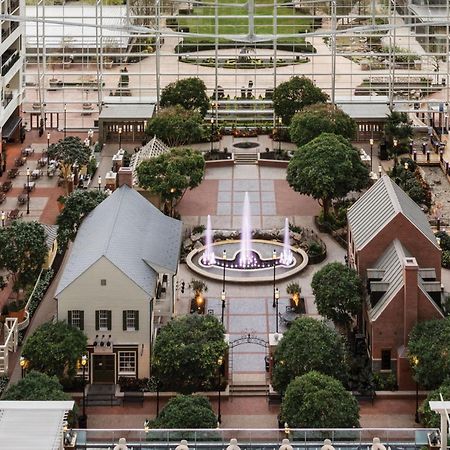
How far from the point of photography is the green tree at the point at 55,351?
60875 mm

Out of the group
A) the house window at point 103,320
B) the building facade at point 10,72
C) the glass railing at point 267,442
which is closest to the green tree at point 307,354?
the glass railing at point 267,442

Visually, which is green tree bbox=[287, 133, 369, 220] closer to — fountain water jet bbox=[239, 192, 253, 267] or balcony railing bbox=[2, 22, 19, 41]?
fountain water jet bbox=[239, 192, 253, 267]

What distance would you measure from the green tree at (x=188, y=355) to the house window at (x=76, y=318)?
4099 millimetres

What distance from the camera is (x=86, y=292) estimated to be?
63.7 m

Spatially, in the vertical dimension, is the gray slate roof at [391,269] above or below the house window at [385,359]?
above

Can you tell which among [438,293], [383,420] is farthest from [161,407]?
[438,293]

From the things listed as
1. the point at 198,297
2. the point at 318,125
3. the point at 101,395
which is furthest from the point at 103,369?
the point at 318,125

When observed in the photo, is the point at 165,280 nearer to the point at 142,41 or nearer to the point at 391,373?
the point at 391,373

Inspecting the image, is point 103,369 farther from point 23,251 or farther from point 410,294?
point 410,294

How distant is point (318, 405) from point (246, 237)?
2891cm

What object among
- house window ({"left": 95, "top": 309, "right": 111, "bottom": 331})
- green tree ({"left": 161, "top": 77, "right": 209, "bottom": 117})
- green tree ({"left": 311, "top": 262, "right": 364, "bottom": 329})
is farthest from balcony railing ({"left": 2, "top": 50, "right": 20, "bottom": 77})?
green tree ({"left": 311, "top": 262, "right": 364, "bottom": 329})

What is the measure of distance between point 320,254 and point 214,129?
29553mm

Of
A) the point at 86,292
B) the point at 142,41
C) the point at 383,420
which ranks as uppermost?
the point at 142,41

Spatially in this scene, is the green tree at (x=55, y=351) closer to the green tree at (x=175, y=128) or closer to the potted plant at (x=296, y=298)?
the potted plant at (x=296, y=298)
